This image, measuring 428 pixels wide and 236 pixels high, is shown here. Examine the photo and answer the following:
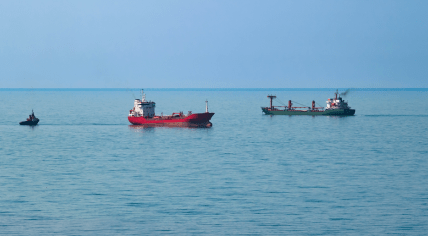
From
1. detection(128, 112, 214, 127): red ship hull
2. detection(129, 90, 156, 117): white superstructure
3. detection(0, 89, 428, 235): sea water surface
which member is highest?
detection(129, 90, 156, 117): white superstructure

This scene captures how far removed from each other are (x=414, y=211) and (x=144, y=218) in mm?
17632

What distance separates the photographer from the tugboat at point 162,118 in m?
106

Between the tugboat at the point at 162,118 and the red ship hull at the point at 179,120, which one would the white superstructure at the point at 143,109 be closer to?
the tugboat at the point at 162,118

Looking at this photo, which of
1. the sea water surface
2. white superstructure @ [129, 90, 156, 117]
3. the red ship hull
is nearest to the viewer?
the sea water surface

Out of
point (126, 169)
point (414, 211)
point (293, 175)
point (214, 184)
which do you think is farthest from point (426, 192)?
point (126, 169)

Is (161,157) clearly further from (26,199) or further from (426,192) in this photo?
(426,192)

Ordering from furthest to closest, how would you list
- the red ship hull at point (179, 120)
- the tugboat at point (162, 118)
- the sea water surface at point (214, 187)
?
1. the tugboat at point (162, 118)
2. the red ship hull at point (179, 120)
3. the sea water surface at point (214, 187)

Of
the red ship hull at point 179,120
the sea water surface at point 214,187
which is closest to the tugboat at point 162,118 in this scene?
the red ship hull at point 179,120

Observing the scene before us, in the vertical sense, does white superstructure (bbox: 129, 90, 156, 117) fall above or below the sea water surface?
above

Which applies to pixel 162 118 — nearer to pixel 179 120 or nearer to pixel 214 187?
pixel 179 120

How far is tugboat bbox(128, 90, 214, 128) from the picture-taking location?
106 metres

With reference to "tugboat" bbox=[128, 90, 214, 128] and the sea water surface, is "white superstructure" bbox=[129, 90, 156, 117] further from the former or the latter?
the sea water surface

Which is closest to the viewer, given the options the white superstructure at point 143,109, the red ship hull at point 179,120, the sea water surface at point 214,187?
the sea water surface at point 214,187

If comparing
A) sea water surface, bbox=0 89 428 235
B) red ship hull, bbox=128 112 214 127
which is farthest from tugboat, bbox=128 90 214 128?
sea water surface, bbox=0 89 428 235
